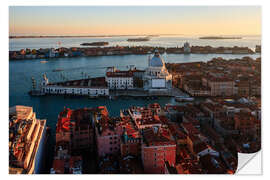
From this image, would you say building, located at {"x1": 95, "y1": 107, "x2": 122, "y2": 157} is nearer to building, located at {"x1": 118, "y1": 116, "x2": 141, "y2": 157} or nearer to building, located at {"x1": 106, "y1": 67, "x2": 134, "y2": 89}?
building, located at {"x1": 118, "y1": 116, "x2": 141, "y2": 157}

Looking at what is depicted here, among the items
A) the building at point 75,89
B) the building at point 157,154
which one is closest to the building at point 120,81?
the building at point 75,89

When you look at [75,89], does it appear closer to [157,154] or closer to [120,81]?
[120,81]

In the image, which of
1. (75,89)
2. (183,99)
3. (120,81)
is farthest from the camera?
(120,81)

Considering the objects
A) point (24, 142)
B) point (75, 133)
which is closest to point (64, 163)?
point (24, 142)

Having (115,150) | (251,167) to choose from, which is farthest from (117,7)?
(251,167)

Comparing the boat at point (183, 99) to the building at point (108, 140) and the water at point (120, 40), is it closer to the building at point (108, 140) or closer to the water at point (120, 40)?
the water at point (120, 40)

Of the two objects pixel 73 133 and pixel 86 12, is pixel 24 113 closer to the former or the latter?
pixel 73 133
